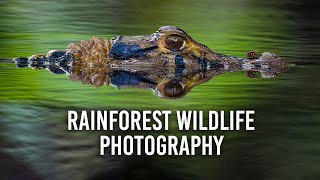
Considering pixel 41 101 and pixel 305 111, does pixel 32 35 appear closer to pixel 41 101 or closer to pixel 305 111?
pixel 41 101

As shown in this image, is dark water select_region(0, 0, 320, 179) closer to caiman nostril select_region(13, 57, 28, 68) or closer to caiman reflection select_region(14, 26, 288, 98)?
caiman nostril select_region(13, 57, 28, 68)

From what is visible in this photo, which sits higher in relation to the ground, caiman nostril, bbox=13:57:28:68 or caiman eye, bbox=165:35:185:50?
caiman eye, bbox=165:35:185:50

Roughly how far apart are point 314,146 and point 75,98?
95.1 inches

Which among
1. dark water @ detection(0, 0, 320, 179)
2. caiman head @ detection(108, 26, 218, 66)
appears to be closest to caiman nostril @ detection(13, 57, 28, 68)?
dark water @ detection(0, 0, 320, 179)

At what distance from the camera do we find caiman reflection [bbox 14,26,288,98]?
9.35 meters

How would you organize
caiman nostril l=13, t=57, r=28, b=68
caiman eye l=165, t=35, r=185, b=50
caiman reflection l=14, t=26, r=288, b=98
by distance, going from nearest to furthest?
caiman reflection l=14, t=26, r=288, b=98 < caiman eye l=165, t=35, r=185, b=50 < caiman nostril l=13, t=57, r=28, b=68

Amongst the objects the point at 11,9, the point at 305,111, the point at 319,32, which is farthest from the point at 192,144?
the point at 11,9

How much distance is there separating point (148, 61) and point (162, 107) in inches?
103

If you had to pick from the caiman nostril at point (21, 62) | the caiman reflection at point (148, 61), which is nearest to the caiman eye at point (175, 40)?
the caiman reflection at point (148, 61)

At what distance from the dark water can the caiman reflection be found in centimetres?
31

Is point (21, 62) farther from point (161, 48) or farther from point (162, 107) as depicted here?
point (162, 107)

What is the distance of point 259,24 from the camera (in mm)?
16453

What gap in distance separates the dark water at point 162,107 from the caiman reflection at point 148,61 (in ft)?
1.01

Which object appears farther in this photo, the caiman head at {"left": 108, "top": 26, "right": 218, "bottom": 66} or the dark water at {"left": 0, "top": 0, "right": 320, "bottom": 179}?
the caiman head at {"left": 108, "top": 26, "right": 218, "bottom": 66}
